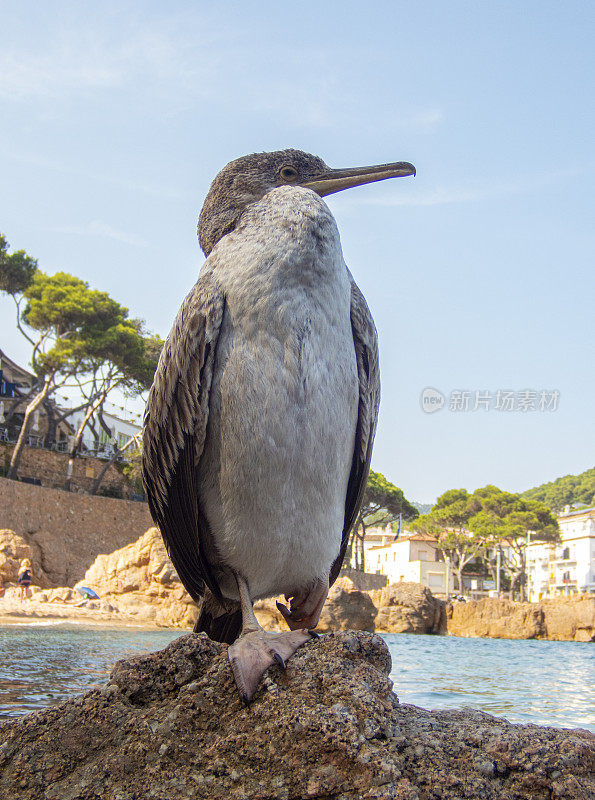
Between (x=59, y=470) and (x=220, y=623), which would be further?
(x=59, y=470)

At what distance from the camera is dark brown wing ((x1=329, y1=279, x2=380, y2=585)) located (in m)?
3.36

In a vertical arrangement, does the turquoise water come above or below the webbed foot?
below

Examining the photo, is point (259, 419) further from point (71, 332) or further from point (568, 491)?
point (568, 491)

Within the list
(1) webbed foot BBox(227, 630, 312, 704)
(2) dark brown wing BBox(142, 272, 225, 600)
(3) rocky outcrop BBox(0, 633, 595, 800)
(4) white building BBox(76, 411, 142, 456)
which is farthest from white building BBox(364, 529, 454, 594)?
(3) rocky outcrop BBox(0, 633, 595, 800)

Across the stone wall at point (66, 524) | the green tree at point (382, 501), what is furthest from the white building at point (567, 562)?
the stone wall at point (66, 524)

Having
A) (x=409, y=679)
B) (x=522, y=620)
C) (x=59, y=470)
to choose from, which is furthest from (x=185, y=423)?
(x=59, y=470)

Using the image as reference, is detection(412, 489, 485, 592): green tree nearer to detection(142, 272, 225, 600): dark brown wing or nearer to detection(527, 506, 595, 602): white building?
detection(527, 506, 595, 602): white building

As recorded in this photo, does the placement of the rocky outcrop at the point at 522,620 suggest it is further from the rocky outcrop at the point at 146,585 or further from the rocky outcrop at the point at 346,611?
the rocky outcrop at the point at 146,585

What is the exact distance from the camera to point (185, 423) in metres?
3.03

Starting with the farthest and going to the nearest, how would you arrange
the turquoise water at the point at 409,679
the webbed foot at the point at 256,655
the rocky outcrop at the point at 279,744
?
the turquoise water at the point at 409,679
the webbed foot at the point at 256,655
the rocky outcrop at the point at 279,744

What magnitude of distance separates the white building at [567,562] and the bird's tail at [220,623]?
68.4 m

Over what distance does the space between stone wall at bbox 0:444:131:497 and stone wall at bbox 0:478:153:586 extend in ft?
6.89

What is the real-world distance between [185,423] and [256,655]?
1.02m

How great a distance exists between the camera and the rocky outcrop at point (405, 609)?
30.0 meters
